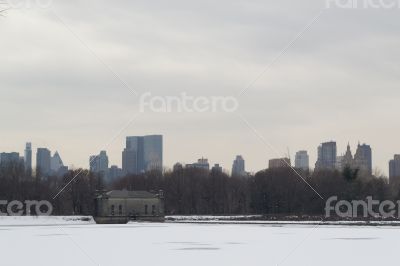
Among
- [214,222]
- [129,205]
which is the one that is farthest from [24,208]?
[214,222]

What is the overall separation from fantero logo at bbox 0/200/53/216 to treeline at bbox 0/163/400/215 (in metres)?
2.12

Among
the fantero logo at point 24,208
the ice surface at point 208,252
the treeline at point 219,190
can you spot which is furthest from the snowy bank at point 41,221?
the ice surface at point 208,252

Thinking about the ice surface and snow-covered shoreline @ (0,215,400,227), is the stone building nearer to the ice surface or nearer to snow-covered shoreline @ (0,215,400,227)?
snow-covered shoreline @ (0,215,400,227)

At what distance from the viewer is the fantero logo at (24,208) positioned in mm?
126775

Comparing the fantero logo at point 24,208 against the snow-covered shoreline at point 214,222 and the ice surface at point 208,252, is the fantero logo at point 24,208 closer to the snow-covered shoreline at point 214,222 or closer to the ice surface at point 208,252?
the snow-covered shoreline at point 214,222

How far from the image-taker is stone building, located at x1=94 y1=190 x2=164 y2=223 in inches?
4606

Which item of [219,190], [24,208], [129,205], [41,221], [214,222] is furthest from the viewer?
[219,190]

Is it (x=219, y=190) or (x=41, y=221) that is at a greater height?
(x=219, y=190)

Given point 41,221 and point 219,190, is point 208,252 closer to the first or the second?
point 41,221

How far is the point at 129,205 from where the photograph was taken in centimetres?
11925

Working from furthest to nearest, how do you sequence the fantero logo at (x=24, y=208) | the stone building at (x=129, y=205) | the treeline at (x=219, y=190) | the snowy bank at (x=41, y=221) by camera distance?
the treeline at (x=219, y=190)
the fantero logo at (x=24, y=208)
the stone building at (x=129, y=205)
the snowy bank at (x=41, y=221)

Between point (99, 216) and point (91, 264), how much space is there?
87.3m

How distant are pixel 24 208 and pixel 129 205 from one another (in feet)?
73.3

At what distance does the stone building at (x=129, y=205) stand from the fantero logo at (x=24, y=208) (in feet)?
48.9
